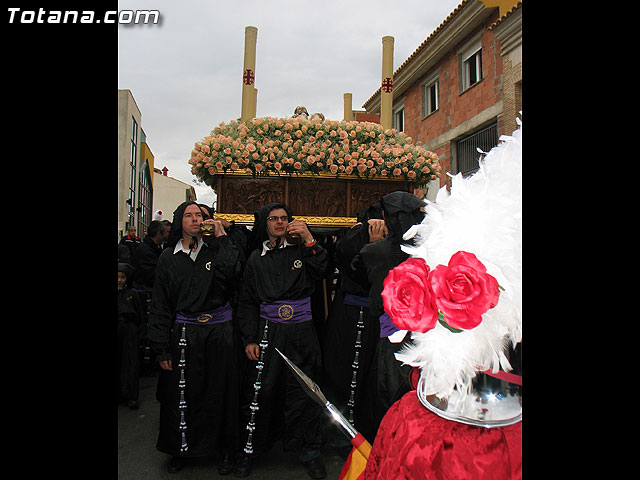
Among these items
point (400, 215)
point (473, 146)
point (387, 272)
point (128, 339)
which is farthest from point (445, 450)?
point (473, 146)

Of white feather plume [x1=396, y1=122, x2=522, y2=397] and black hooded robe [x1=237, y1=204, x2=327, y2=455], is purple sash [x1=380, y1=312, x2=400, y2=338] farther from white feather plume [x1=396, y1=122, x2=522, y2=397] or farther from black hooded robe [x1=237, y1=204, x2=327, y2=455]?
white feather plume [x1=396, y1=122, x2=522, y2=397]

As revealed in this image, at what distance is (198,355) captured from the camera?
3.10 metres

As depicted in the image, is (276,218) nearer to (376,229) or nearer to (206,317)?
(376,229)

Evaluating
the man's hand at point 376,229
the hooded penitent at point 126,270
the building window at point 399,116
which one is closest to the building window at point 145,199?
the building window at point 399,116

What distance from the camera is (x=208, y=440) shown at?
307 centimetres

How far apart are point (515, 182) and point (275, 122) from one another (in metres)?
3.43

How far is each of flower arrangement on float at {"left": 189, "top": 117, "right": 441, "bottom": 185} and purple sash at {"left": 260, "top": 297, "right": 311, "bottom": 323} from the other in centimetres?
143

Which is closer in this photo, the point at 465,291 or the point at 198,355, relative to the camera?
the point at 465,291

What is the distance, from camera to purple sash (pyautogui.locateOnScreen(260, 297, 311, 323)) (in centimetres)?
313

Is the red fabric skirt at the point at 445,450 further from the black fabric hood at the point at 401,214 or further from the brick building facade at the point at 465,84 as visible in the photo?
the brick building facade at the point at 465,84

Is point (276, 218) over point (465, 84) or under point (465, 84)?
under

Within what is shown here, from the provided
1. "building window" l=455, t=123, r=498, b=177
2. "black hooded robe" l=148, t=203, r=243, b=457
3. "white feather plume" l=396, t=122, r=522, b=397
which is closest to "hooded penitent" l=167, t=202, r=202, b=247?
"black hooded robe" l=148, t=203, r=243, b=457

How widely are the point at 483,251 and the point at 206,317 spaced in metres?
2.52
